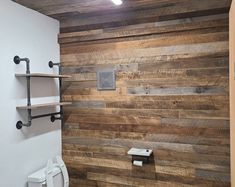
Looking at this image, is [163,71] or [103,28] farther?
[103,28]

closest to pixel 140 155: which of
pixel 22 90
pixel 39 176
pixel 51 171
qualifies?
pixel 51 171

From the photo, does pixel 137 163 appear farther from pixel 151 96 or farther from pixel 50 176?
pixel 50 176

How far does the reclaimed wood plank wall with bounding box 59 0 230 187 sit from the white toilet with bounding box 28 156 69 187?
1.29ft

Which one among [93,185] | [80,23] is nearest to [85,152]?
[93,185]

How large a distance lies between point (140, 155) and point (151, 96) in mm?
664

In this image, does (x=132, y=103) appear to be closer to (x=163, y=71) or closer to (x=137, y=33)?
(x=163, y=71)

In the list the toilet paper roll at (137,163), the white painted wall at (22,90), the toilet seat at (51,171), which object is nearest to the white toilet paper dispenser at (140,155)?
the toilet paper roll at (137,163)

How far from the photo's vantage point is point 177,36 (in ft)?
8.96

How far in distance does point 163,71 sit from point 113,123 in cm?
86

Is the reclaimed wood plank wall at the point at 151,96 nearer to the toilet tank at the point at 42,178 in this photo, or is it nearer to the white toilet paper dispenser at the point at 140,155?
the white toilet paper dispenser at the point at 140,155

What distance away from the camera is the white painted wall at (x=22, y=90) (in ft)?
7.98

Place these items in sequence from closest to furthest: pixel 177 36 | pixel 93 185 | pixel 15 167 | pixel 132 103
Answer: pixel 15 167 < pixel 177 36 < pixel 132 103 < pixel 93 185

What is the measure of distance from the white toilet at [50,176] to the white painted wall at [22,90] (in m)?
0.10

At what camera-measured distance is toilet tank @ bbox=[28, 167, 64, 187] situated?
2.61 m
